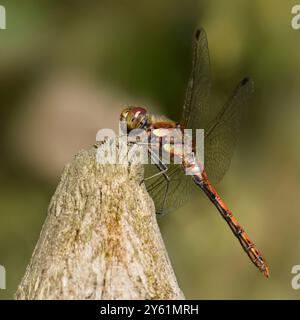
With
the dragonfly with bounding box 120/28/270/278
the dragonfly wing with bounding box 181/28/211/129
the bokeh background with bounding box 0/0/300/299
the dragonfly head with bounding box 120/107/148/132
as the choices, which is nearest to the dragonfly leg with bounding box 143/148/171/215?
the dragonfly with bounding box 120/28/270/278

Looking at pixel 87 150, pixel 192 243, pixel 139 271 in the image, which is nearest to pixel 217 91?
pixel 192 243

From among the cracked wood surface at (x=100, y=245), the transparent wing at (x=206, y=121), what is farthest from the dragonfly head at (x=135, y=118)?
the cracked wood surface at (x=100, y=245)

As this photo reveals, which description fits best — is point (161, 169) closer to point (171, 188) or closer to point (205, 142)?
point (171, 188)

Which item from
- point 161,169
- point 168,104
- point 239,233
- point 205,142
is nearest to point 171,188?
point 161,169

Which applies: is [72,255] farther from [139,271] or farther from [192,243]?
[192,243]

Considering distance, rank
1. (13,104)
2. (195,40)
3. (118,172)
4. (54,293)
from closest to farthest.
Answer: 1. (54,293)
2. (118,172)
3. (195,40)
4. (13,104)

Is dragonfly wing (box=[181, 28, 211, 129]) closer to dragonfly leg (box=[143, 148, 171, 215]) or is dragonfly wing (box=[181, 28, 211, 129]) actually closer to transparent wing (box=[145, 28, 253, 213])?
transparent wing (box=[145, 28, 253, 213])
